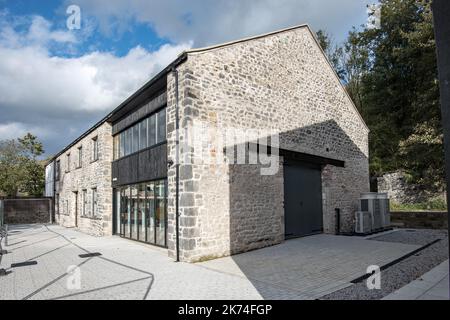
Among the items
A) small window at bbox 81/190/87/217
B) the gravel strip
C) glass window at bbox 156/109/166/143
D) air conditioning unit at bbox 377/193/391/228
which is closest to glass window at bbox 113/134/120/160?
small window at bbox 81/190/87/217

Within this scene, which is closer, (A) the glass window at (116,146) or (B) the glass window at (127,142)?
(B) the glass window at (127,142)

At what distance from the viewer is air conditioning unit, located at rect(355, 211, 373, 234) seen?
12445mm

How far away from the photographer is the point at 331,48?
27.1 m

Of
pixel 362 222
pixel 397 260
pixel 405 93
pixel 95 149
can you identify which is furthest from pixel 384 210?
pixel 95 149

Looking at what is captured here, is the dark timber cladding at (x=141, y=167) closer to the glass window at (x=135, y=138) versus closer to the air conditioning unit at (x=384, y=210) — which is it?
the glass window at (x=135, y=138)

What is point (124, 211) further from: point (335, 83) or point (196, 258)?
point (335, 83)

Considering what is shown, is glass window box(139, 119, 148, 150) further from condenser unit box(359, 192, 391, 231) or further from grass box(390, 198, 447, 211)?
grass box(390, 198, 447, 211)

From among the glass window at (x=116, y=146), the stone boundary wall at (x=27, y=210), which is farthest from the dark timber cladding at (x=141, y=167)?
the stone boundary wall at (x=27, y=210)

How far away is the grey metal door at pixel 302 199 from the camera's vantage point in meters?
11.2

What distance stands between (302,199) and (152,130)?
6.13 metres

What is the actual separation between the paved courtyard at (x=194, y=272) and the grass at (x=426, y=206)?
8376 mm

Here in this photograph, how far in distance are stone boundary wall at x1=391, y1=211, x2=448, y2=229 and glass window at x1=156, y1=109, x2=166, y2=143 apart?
12526 millimetres

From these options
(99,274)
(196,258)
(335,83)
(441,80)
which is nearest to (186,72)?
(196,258)
